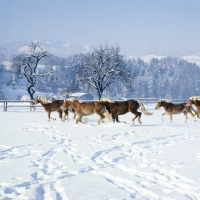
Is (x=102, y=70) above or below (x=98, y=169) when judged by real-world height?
above

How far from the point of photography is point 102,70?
38531 millimetres

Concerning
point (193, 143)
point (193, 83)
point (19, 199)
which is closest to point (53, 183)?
point (19, 199)

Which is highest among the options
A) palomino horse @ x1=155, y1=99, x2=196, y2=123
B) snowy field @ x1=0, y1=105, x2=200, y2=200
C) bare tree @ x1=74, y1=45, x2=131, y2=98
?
bare tree @ x1=74, y1=45, x2=131, y2=98

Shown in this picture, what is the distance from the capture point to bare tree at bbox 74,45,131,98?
1465 inches

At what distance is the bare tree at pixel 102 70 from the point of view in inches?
1465

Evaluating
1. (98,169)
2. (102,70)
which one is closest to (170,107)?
(98,169)

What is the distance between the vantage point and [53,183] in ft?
15.3

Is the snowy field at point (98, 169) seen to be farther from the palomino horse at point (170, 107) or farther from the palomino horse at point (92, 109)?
the palomino horse at point (170, 107)

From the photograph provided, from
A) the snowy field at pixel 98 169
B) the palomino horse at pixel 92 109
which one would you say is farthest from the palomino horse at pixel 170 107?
→ the snowy field at pixel 98 169

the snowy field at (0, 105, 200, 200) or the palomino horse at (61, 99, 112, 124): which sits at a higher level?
the palomino horse at (61, 99, 112, 124)

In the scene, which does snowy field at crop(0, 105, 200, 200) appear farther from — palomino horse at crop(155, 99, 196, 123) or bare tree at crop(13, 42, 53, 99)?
bare tree at crop(13, 42, 53, 99)

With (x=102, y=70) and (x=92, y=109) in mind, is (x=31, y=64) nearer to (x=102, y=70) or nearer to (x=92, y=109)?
(x=102, y=70)

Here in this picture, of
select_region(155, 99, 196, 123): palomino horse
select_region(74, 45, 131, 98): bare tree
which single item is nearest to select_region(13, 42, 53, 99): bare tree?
select_region(74, 45, 131, 98): bare tree

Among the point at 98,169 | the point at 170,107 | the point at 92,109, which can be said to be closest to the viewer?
the point at 98,169
